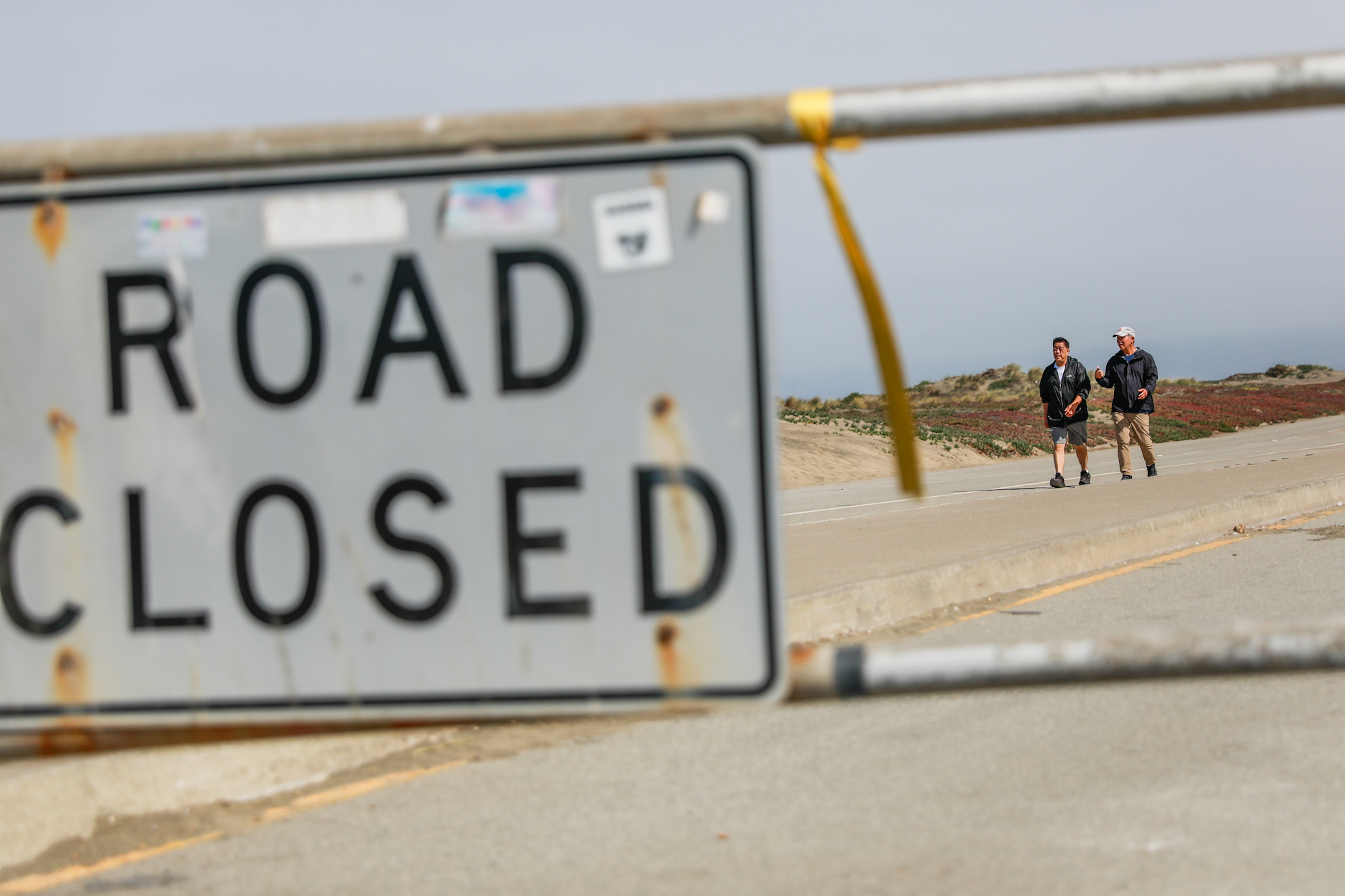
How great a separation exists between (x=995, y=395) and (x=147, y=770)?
7709 centimetres

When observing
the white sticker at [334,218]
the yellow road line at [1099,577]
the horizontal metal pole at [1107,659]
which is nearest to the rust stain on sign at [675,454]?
the horizontal metal pole at [1107,659]

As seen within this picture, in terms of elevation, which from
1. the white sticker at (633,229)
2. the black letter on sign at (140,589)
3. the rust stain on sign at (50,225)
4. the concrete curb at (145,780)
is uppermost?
the rust stain on sign at (50,225)

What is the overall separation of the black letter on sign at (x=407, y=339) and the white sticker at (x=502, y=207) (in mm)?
65

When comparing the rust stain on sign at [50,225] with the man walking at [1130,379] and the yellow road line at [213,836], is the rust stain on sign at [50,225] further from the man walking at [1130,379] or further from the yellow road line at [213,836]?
the man walking at [1130,379]

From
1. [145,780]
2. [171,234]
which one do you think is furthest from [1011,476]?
[171,234]

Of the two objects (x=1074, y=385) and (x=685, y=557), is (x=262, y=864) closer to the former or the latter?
(x=685, y=557)

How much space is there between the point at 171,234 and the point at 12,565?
0.39 metres

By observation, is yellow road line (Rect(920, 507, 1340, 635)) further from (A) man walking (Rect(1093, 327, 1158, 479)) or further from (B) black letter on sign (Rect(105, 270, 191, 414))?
(B) black letter on sign (Rect(105, 270, 191, 414))

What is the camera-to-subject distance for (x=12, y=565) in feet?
4.94

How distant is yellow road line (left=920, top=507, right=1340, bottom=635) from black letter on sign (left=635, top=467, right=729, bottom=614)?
684cm

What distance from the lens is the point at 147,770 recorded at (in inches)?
189

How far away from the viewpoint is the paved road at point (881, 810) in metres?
4.06

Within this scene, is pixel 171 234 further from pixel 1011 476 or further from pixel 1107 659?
pixel 1011 476

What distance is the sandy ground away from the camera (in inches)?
1107
